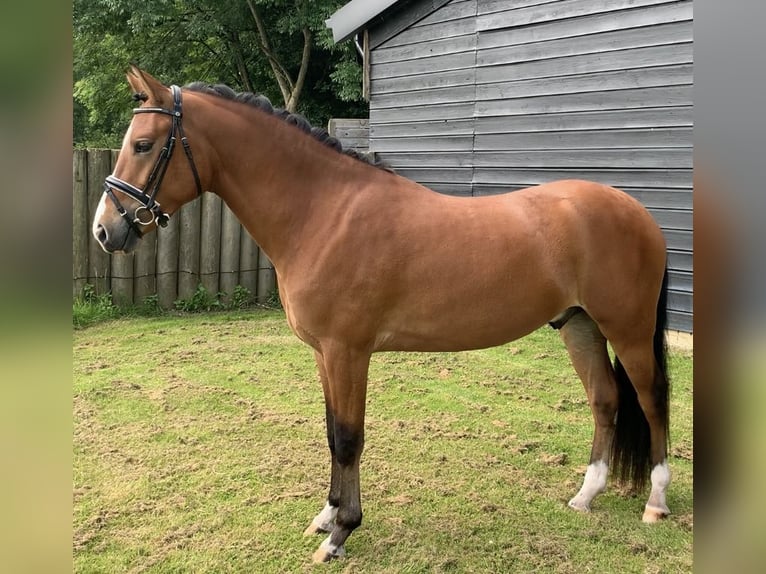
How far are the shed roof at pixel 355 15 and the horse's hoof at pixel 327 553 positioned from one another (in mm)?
7035

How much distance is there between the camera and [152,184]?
2480mm

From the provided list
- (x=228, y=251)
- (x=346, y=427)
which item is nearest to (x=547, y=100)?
(x=228, y=251)

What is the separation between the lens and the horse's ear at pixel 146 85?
2453mm

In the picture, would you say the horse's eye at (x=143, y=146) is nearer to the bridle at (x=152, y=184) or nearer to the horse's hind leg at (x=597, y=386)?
the bridle at (x=152, y=184)

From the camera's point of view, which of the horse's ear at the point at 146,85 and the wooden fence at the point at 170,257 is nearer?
the horse's ear at the point at 146,85

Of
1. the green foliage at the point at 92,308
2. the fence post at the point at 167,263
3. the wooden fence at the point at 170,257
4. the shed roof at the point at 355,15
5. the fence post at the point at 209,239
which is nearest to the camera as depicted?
the green foliage at the point at 92,308

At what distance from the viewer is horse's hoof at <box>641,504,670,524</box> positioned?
3.04 metres

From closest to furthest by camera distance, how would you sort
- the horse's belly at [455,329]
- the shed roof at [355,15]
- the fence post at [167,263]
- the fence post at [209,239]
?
the horse's belly at [455,329] < the fence post at [167,263] < the fence post at [209,239] < the shed roof at [355,15]

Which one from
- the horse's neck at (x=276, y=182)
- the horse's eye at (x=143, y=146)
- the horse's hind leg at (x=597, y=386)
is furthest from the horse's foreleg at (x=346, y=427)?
the horse's hind leg at (x=597, y=386)

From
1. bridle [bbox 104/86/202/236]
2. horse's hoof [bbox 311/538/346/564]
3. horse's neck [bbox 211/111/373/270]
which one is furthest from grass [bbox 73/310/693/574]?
bridle [bbox 104/86/202/236]

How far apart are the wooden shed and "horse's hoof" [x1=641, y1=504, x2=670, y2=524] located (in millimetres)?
3192

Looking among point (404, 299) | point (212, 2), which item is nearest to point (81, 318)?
point (404, 299)

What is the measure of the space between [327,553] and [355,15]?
7.37 m

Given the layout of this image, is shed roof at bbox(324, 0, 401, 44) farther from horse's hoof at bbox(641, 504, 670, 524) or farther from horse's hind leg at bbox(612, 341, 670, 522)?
horse's hoof at bbox(641, 504, 670, 524)
